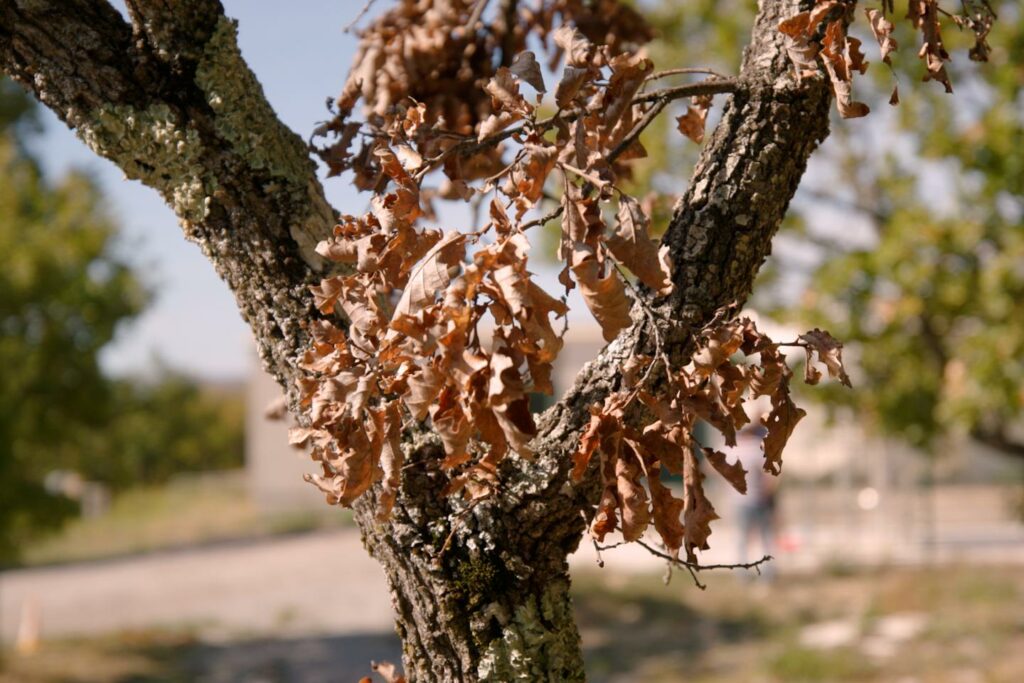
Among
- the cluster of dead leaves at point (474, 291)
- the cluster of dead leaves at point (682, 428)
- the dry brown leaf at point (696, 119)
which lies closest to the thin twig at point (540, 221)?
the cluster of dead leaves at point (474, 291)

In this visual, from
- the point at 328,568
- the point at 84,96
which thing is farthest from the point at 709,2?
the point at 328,568

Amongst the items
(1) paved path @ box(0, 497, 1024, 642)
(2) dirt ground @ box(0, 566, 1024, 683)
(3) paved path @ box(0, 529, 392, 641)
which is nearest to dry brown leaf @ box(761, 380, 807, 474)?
(2) dirt ground @ box(0, 566, 1024, 683)

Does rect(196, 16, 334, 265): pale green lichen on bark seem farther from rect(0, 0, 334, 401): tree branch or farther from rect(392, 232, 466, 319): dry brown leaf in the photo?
rect(392, 232, 466, 319): dry brown leaf

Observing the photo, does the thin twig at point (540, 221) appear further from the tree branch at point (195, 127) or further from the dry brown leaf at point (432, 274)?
the tree branch at point (195, 127)

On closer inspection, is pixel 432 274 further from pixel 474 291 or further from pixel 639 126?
pixel 639 126

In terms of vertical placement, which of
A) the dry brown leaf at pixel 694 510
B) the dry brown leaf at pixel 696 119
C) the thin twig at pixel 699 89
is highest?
the dry brown leaf at pixel 696 119

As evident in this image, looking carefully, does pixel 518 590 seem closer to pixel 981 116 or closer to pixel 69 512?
pixel 981 116

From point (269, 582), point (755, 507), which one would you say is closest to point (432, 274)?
point (755, 507)
